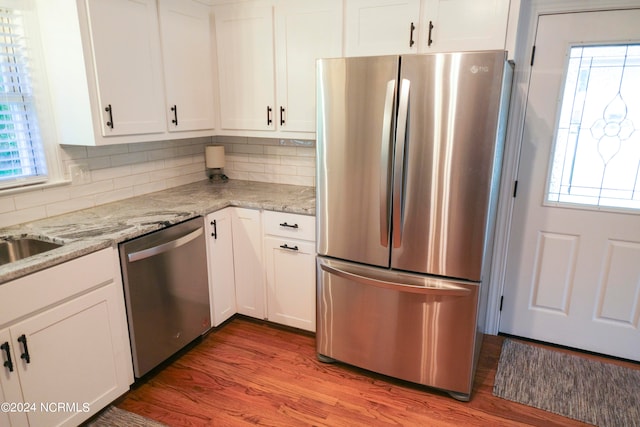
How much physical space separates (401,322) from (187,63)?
218 centimetres

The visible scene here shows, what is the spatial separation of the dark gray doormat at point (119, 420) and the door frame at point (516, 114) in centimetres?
221

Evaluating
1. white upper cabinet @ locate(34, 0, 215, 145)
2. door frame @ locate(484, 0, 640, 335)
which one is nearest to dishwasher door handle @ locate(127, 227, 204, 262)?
white upper cabinet @ locate(34, 0, 215, 145)

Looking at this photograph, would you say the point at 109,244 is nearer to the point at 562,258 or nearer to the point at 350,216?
the point at 350,216

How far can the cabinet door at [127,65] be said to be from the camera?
7.00 ft

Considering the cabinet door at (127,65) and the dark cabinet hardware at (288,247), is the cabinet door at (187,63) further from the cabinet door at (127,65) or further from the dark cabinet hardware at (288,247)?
the dark cabinet hardware at (288,247)

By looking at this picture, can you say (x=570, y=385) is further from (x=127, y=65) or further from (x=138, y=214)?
(x=127, y=65)

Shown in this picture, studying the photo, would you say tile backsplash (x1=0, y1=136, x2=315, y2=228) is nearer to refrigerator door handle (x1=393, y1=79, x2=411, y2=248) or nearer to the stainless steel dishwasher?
the stainless steel dishwasher

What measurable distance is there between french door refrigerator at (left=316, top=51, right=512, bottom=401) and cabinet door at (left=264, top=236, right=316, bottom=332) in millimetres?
240

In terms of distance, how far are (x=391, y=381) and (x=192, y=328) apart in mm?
1274

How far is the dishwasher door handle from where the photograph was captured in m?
2.04

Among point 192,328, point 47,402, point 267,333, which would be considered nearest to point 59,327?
point 47,402

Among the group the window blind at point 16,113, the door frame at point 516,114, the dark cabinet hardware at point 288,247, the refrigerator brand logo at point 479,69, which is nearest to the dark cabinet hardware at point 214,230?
the dark cabinet hardware at point 288,247

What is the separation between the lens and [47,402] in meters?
1.72

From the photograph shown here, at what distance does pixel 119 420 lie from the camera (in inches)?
78.4
